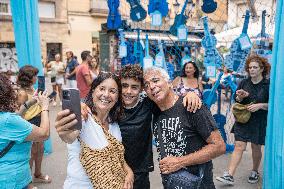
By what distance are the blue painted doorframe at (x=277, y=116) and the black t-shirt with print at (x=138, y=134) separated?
50.3 inches

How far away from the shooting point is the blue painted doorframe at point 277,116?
8.74 ft

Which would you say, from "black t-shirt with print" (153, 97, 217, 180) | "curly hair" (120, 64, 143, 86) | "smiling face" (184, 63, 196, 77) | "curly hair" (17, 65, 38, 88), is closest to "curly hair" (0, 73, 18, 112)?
"curly hair" (120, 64, 143, 86)

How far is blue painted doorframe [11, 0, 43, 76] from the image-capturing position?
14.3ft

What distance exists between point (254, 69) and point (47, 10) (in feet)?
55.5

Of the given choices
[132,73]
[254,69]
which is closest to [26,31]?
[132,73]

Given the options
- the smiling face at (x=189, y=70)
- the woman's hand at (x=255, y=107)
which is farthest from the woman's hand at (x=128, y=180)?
the smiling face at (x=189, y=70)

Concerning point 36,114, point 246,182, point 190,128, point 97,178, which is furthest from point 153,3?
point 97,178

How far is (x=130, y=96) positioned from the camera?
206cm

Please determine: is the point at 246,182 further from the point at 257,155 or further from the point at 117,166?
the point at 117,166

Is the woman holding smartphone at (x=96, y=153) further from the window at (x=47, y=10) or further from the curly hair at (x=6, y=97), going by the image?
→ the window at (x=47, y=10)

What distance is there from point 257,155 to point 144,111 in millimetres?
2405

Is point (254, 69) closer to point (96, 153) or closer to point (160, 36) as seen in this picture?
point (96, 153)

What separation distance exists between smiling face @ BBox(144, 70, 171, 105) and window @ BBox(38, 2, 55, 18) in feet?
57.6

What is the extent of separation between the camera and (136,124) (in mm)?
2086
